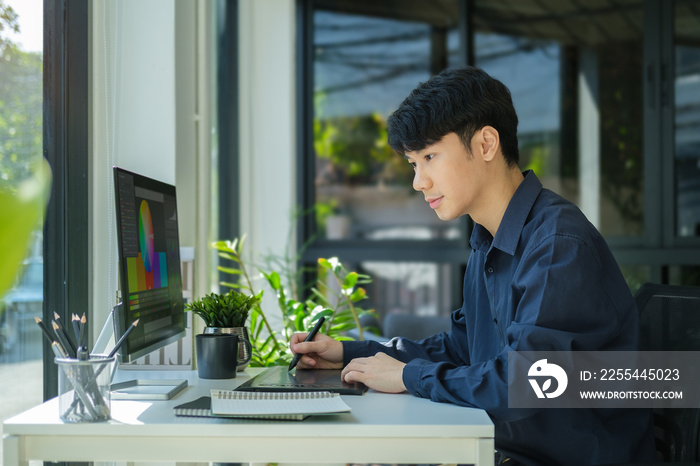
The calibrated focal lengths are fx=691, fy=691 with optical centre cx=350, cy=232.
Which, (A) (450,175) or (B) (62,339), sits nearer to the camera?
(B) (62,339)

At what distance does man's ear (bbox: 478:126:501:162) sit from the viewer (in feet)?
5.11

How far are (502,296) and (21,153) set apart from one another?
115 cm

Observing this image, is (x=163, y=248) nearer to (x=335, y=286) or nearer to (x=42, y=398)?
(x=42, y=398)

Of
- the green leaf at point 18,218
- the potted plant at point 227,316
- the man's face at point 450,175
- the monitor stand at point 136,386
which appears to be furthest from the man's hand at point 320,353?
the green leaf at point 18,218

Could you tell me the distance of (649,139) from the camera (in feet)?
12.4

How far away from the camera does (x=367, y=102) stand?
165 inches

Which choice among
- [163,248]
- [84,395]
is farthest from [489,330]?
[84,395]

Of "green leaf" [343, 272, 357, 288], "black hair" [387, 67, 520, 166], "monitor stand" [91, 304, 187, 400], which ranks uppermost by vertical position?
"black hair" [387, 67, 520, 166]

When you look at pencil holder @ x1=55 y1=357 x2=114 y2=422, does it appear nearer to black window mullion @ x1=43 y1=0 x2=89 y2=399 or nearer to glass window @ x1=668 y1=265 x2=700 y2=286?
black window mullion @ x1=43 y1=0 x2=89 y2=399

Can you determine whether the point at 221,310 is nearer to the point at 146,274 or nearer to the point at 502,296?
the point at 146,274

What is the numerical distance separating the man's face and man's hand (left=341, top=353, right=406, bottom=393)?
1.20 feet

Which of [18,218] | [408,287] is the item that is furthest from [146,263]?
[408,287]

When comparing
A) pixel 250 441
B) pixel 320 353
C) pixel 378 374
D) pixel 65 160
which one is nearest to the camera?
pixel 250 441

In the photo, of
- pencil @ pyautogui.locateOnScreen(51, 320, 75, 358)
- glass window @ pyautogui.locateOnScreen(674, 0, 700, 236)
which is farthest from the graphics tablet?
glass window @ pyautogui.locateOnScreen(674, 0, 700, 236)
